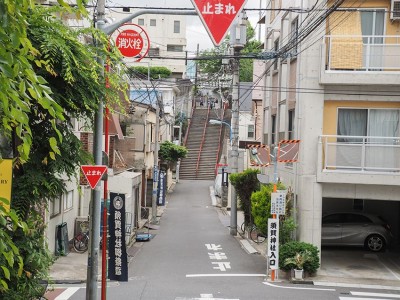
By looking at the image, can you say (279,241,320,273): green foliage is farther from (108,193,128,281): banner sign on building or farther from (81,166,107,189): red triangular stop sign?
(81,166,107,189): red triangular stop sign

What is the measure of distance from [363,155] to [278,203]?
342 cm

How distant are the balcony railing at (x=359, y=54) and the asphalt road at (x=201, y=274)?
24.9 feet

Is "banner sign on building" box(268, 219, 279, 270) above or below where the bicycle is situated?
above

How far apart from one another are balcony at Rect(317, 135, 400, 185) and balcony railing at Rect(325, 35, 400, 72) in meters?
2.48

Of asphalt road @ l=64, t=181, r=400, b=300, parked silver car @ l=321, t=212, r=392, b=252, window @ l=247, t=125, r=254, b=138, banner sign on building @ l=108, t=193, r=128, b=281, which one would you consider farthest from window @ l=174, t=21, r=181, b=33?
banner sign on building @ l=108, t=193, r=128, b=281

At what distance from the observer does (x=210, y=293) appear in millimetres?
16125

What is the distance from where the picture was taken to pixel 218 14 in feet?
26.7

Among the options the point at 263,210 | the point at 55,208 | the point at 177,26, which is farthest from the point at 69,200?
the point at 177,26

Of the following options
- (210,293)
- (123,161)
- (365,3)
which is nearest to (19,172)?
(210,293)

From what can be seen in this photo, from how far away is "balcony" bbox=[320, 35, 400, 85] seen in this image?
19094 mm

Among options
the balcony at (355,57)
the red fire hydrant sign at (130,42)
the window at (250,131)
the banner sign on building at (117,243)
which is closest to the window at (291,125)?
the balcony at (355,57)

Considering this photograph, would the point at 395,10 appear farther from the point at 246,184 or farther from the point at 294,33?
the point at 246,184

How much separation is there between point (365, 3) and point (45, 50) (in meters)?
14.3

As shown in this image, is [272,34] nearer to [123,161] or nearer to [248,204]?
[248,204]
